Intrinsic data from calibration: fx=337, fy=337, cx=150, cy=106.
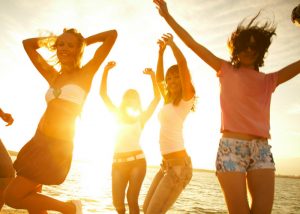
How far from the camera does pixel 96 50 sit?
471cm

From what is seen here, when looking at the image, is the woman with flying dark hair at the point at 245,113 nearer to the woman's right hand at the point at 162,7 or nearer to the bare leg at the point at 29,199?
the woman's right hand at the point at 162,7

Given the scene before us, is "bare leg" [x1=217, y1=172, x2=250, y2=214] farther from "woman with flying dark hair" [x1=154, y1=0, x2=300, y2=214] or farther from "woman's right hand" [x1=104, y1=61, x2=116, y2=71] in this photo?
"woman's right hand" [x1=104, y1=61, x2=116, y2=71]

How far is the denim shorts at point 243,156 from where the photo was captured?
3.54 metres

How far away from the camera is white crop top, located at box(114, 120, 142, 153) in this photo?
246 inches

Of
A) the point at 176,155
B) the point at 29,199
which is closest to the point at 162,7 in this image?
the point at 176,155

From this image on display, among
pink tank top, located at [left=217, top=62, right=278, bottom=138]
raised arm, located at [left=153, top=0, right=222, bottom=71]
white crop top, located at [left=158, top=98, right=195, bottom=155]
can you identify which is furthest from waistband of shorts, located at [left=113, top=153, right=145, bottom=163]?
raised arm, located at [left=153, top=0, right=222, bottom=71]

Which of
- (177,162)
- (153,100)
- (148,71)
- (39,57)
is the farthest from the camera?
(148,71)

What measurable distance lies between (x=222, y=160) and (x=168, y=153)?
1.78m

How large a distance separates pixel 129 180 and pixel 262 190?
10.2 feet

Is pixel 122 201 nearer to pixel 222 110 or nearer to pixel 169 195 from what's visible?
pixel 169 195

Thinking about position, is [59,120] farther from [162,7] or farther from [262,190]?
[262,190]

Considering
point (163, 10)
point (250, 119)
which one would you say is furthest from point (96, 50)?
point (250, 119)

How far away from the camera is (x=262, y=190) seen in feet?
11.4

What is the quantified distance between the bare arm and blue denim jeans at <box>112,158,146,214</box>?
314 cm
